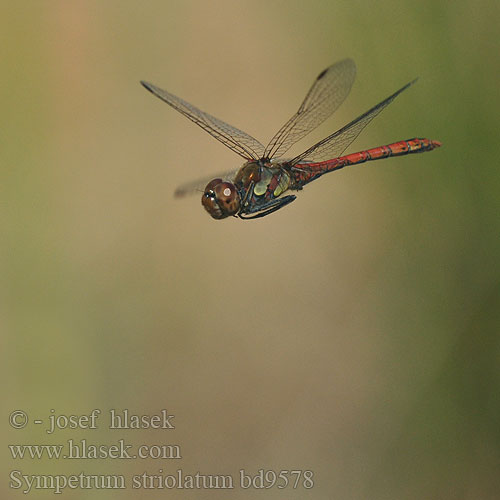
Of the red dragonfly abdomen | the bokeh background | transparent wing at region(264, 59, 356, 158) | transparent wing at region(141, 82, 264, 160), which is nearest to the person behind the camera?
transparent wing at region(141, 82, 264, 160)

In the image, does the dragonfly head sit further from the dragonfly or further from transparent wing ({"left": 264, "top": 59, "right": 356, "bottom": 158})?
transparent wing ({"left": 264, "top": 59, "right": 356, "bottom": 158})

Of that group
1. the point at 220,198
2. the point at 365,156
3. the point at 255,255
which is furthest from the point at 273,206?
the point at 255,255

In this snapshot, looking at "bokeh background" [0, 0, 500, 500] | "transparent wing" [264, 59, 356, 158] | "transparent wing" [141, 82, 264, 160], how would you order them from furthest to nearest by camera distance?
1. "bokeh background" [0, 0, 500, 500]
2. "transparent wing" [264, 59, 356, 158]
3. "transparent wing" [141, 82, 264, 160]

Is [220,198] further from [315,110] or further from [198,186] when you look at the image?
[315,110]

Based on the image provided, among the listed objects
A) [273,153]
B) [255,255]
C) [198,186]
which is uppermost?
[273,153]

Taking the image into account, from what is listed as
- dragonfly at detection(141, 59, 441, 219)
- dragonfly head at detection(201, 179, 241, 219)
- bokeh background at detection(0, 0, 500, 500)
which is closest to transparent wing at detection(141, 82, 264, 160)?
dragonfly at detection(141, 59, 441, 219)
